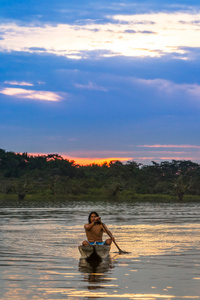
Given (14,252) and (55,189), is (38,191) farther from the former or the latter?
(14,252)

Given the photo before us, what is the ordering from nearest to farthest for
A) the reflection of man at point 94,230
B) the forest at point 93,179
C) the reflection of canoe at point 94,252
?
the reflection of canoe at point 94,252 < the reflection of man at point 94,230 < the forest at point 93,179

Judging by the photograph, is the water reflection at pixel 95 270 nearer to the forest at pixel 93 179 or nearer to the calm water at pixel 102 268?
the calm water at pixel 102 268

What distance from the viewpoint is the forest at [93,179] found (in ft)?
306

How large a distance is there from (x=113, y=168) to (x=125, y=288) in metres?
102

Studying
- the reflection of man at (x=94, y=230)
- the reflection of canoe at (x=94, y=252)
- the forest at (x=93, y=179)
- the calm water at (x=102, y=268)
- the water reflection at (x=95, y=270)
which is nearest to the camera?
the calm water at (x=102, y=268)

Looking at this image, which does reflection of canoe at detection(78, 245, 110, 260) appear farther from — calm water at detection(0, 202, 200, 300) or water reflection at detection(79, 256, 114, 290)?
calm water at detection(0, 202, 200, 300)

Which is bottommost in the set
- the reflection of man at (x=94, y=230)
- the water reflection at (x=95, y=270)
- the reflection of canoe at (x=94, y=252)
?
the water reflection at (x=95, y=270)

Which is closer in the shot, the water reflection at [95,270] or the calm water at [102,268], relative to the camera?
the calm water at [102,268]

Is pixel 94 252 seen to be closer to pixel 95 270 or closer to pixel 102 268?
pixel 102 268

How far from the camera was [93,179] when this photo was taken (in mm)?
107375

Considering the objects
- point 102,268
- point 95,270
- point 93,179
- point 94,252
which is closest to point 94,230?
point 94,252

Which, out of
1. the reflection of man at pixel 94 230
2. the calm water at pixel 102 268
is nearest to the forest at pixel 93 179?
the calm water at pixel 102 268

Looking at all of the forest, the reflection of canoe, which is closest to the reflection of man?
the reflection of canoe

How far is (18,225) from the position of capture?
39.1m
